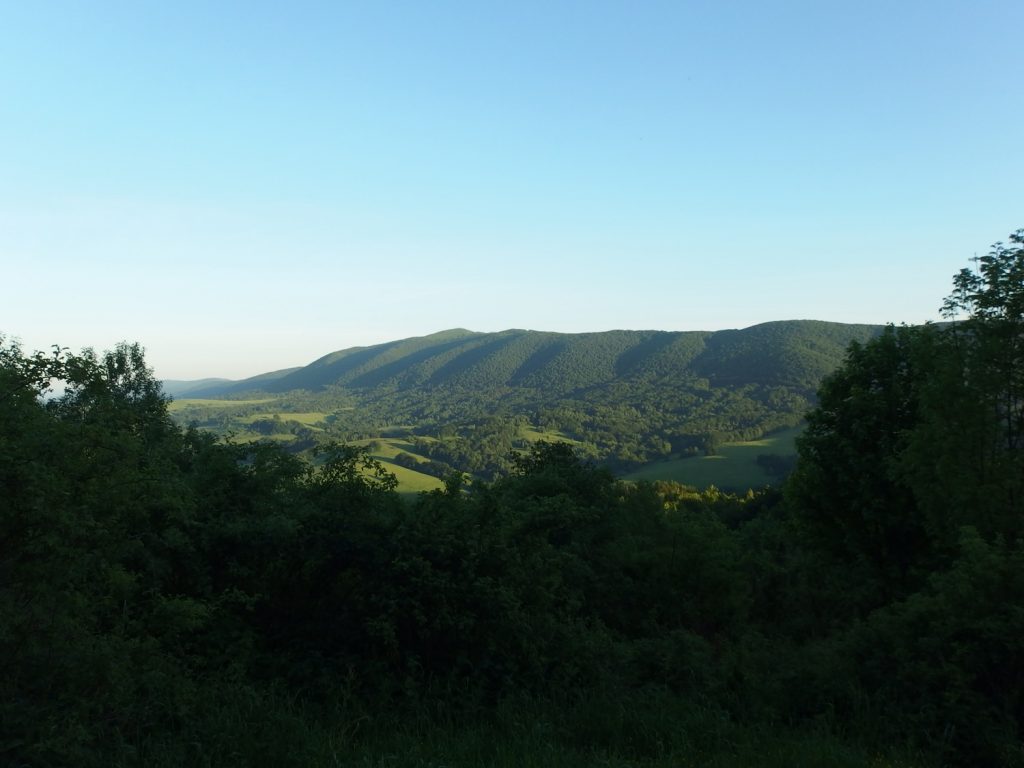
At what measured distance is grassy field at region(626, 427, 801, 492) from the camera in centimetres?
9788

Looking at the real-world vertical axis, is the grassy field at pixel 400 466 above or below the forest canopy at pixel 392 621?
below

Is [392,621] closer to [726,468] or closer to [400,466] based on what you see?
[726,468]

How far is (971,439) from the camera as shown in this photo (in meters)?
11.9

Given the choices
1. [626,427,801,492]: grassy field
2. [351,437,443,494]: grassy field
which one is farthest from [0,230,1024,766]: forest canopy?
[626,427,801,492]: grassy field

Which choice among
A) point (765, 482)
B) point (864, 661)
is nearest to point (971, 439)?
point (864, 661)

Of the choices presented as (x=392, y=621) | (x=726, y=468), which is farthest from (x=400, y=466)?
(x=392, y=621)

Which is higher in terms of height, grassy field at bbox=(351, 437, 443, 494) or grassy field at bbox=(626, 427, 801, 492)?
grassy field at bbox=(351, 437, 443, 494)

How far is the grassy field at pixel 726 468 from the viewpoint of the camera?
97.9 metres

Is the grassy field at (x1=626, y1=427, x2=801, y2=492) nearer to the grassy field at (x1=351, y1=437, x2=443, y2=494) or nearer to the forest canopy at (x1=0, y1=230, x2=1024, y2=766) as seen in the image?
the grassy field at (x1=351, y1=437, x2=443, y2=494)

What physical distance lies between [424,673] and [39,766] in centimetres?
425

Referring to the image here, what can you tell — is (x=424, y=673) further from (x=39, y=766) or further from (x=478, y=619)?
(x=39, y=766)

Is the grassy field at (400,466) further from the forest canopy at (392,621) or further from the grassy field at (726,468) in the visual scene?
the forest canopy at (392,621)

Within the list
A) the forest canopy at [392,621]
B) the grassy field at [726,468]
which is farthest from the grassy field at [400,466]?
the forest canopy at [392,621]

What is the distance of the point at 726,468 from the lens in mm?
107125
